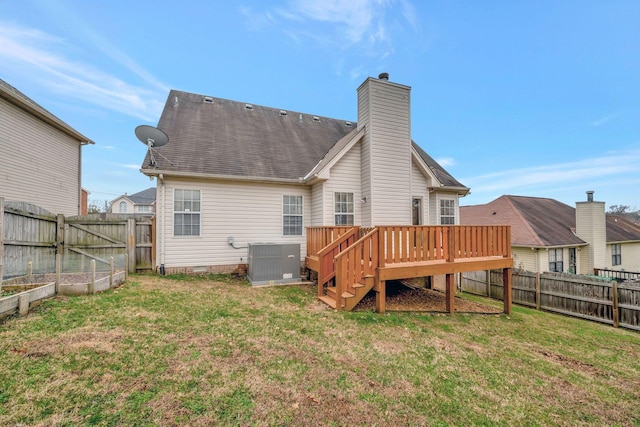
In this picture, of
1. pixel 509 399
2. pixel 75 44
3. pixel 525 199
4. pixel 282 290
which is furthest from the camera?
pixel 525 199

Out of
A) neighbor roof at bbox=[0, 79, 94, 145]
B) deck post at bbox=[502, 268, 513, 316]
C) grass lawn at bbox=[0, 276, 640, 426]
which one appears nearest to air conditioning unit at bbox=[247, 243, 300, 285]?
grass lawn at bbox=[0, 276, 640, 426]

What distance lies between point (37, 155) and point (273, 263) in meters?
10.2

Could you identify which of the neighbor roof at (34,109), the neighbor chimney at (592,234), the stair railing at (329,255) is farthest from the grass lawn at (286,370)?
the neighbor chimney at (592,234)

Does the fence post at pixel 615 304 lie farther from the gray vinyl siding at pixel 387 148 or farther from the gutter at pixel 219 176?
the gutter at pixel 219 176

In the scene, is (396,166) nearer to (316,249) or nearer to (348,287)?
(316,249)

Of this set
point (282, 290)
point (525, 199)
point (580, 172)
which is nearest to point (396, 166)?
point (282, 290)

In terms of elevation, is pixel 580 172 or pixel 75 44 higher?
pixel 75 44

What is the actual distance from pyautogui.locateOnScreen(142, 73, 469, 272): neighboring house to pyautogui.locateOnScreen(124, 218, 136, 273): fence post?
2.69 feet

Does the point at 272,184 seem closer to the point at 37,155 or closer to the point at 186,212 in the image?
the point at 186,212

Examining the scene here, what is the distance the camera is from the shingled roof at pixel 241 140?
28.7 ft

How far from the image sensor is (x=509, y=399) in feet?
9.55

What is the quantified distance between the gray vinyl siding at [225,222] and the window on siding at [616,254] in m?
21.7

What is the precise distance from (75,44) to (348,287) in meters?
13.7

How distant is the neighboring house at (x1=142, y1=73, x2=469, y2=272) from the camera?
838cm
